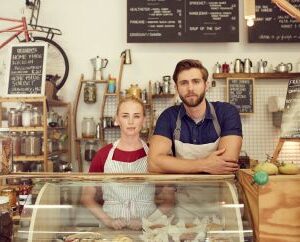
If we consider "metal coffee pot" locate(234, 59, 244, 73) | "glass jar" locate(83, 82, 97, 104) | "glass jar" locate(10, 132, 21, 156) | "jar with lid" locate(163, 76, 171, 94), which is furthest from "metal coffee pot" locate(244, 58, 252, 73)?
"glass jar" locate(10, 132, 21, 156)

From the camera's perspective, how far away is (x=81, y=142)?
4922 millimetres

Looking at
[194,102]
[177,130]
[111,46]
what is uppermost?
[111,46]

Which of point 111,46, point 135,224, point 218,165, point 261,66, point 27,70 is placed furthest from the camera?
point 111,46

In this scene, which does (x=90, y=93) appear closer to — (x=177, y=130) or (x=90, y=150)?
(x=90, y=150)

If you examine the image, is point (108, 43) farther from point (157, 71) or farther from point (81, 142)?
point (81, 142)

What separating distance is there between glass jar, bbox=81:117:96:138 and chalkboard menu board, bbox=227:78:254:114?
172 centimetres

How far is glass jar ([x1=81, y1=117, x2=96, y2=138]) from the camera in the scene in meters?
4.71

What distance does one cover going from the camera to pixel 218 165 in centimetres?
186

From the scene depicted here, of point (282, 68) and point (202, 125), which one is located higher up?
point (282, 68)

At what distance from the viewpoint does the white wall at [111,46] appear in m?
4.99

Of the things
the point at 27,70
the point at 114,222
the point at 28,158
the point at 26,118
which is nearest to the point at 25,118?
the point at 26,118

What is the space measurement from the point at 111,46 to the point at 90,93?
0.70 m

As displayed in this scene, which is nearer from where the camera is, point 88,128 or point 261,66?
point 88,128

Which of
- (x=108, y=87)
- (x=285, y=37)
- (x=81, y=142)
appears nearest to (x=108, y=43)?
(x=108, y=87)
